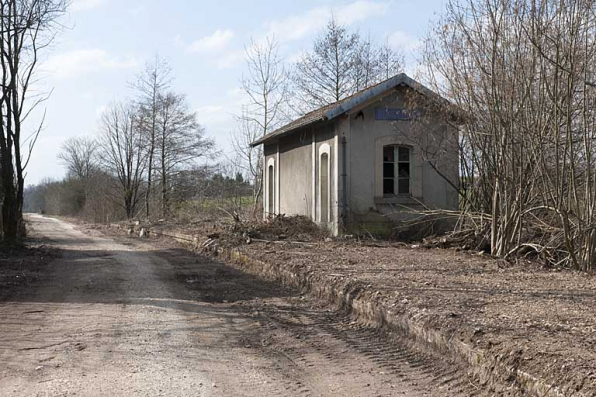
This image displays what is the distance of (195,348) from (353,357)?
171 cm

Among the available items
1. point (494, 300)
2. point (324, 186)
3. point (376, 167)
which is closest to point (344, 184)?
point (376, 167)

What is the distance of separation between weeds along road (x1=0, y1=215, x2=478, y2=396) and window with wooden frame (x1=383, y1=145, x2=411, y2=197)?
7733 millimetres

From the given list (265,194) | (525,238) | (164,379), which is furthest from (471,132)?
(265,194)

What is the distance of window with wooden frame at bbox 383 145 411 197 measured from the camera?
18.7 metres

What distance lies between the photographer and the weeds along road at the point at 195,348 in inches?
220

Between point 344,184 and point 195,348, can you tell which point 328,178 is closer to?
point 344,184

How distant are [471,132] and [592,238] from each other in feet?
12.5

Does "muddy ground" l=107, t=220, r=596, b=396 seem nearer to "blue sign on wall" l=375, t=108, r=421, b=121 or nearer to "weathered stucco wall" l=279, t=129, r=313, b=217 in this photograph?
"blue sign on wall" l=375, t=108, r=421, b=121

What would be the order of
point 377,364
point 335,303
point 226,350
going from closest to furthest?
1. point 377,364
2. point 226,350
3. point 335,303

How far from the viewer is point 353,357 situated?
678cm

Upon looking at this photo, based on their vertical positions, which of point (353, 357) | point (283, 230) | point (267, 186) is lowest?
point (353, 357)

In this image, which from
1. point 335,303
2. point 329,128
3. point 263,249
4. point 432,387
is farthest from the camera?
point 329,128

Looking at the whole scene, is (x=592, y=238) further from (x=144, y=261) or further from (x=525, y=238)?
(x=144, y=261)

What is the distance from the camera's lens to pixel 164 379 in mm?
5715
